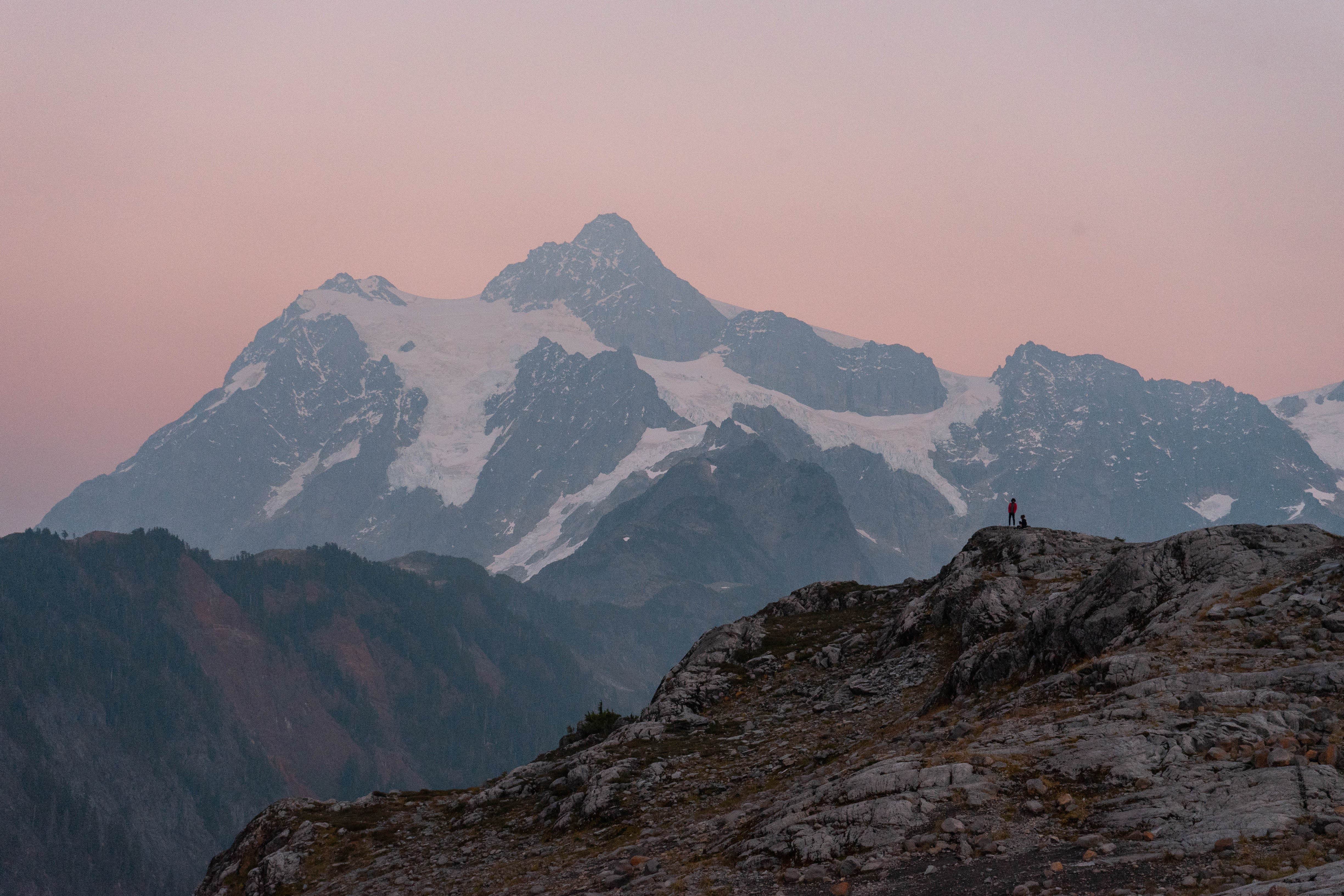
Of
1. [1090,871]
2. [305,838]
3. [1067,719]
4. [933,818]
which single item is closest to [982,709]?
[1067,719]

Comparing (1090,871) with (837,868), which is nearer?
(1090,871)

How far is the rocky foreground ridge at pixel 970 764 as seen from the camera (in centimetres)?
2091

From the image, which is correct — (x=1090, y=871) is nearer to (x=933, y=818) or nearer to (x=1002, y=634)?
(x=933, y=818)

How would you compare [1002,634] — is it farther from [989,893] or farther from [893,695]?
[989,893]

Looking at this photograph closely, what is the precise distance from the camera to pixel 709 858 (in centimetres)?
2662

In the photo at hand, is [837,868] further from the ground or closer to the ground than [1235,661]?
closer to the ground

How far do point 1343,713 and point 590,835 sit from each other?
887 inches

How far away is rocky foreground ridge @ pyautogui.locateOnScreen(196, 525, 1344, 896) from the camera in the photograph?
20.9 meters

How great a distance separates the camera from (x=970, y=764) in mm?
24781

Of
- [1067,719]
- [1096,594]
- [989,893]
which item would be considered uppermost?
[1096,594]

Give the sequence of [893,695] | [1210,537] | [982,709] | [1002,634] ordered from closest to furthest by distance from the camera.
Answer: [982,709]
[1210,537]
[1002,634]
[893,695]

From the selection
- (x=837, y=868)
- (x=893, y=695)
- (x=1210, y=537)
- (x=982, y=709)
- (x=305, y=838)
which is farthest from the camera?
(x=305, y=838)

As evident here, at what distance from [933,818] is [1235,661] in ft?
31.7

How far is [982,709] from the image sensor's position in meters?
31.6
